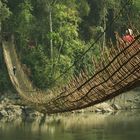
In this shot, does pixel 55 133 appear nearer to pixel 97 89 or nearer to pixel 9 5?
pixel 9 5

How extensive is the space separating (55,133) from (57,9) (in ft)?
28.4

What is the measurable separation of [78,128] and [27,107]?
425cm

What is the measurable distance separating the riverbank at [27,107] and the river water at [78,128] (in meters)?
0.83

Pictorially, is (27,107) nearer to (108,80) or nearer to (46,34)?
(46,34)

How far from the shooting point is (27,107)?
25.5 m

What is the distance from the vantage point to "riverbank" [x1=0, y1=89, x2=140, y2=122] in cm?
2569

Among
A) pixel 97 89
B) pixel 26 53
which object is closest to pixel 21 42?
pixel 26 53

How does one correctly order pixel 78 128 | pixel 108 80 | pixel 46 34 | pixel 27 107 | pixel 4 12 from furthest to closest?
1. pixel 46 34
2. pixel 4 12
3. pixel 27 107
4. pixel 78 128
5. pixel 108 80

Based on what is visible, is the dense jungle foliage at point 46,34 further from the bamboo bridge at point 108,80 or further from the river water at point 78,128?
the bamboo bridge at point 108,80

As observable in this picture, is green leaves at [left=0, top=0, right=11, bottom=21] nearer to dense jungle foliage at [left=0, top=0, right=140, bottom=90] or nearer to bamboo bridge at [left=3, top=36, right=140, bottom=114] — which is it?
dense jungle foliage at [left=0, top=0, right=140, bottom=90]

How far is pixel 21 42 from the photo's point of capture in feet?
89.5

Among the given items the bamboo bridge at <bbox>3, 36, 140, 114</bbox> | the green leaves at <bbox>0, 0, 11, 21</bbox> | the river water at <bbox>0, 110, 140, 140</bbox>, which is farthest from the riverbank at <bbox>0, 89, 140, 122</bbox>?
the bamboo bridge at <bbox>3, 36, 140, 114</bbox>

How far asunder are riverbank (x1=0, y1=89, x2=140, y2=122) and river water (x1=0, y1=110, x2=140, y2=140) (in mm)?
828

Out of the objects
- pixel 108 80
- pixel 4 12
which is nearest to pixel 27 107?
pixel 4 12
